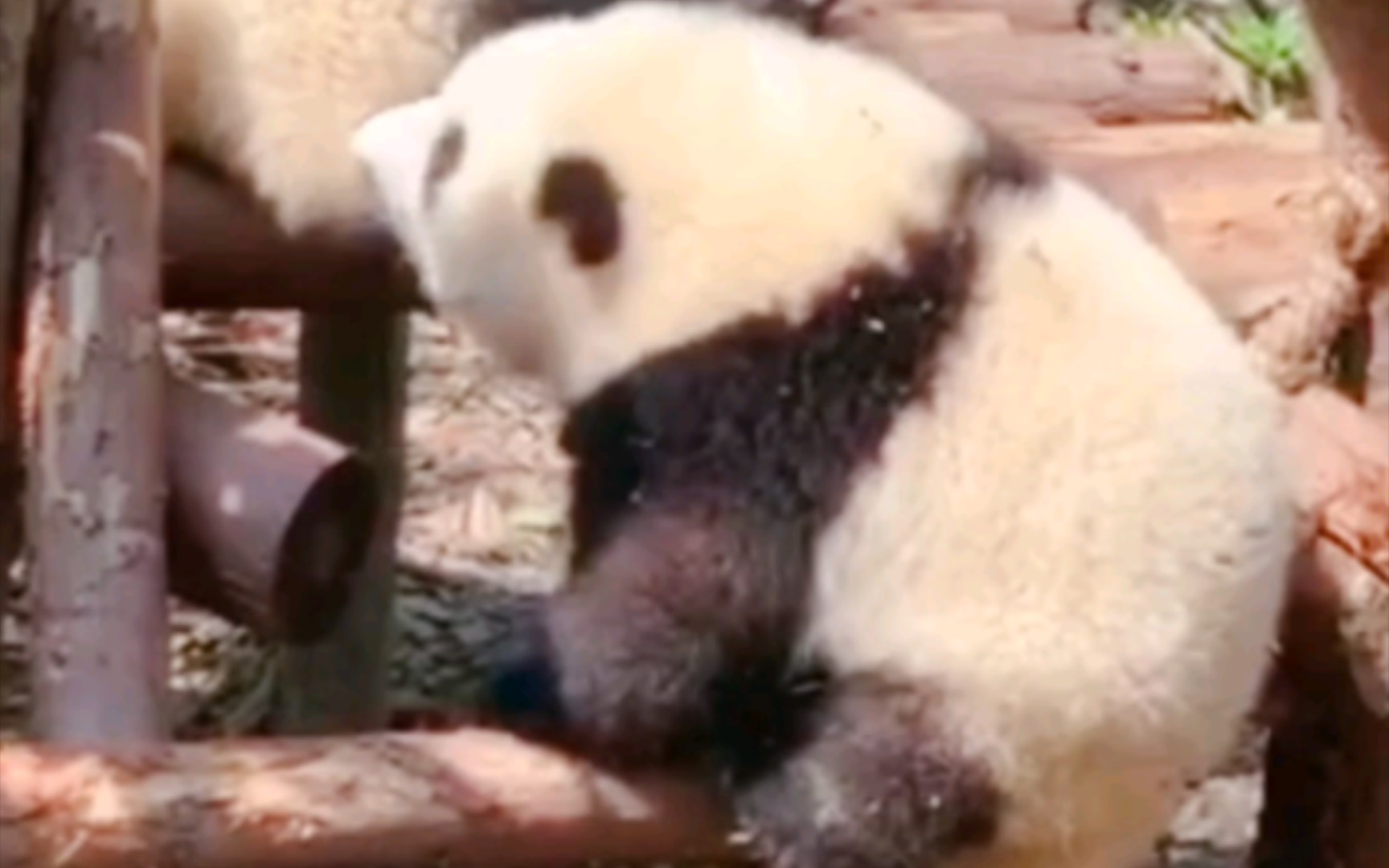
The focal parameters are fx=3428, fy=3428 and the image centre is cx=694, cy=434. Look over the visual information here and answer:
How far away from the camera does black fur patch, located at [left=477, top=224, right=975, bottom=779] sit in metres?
2.98

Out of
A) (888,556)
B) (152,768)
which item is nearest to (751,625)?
(888,556)

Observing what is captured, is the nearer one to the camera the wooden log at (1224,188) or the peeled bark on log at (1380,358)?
the wooden log at (1224,188)

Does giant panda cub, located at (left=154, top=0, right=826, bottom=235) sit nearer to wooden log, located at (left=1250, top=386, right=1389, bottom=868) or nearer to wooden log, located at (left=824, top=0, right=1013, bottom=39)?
wooden log, located at (left=1250, top=386, right=1389, bottom=868)

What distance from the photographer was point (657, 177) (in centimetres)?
309

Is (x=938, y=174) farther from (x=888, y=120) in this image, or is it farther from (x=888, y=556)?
(x=888, y=556)

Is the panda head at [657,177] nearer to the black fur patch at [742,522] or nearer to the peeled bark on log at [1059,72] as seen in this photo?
the black fur patch at [742,522]

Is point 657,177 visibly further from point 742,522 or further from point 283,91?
point 283,91

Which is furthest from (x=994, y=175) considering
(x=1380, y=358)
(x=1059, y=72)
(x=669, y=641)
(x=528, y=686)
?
(x=1380, y=358)

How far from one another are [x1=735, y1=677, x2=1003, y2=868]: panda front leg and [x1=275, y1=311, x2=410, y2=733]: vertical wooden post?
5.26 ft

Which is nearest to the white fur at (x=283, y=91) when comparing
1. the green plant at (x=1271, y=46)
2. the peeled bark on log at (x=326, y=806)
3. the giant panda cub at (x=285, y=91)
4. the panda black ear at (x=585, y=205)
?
the giant panda cub at (x=285, y=91)

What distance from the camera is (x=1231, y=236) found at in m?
3.96

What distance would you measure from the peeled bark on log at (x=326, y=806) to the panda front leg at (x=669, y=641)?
0.05m

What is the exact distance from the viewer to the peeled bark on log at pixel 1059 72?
14.7 ft

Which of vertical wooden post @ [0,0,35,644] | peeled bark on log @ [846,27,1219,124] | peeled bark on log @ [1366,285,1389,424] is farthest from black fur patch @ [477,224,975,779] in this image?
peeled bark on log @ [1366,285,1389,424]
